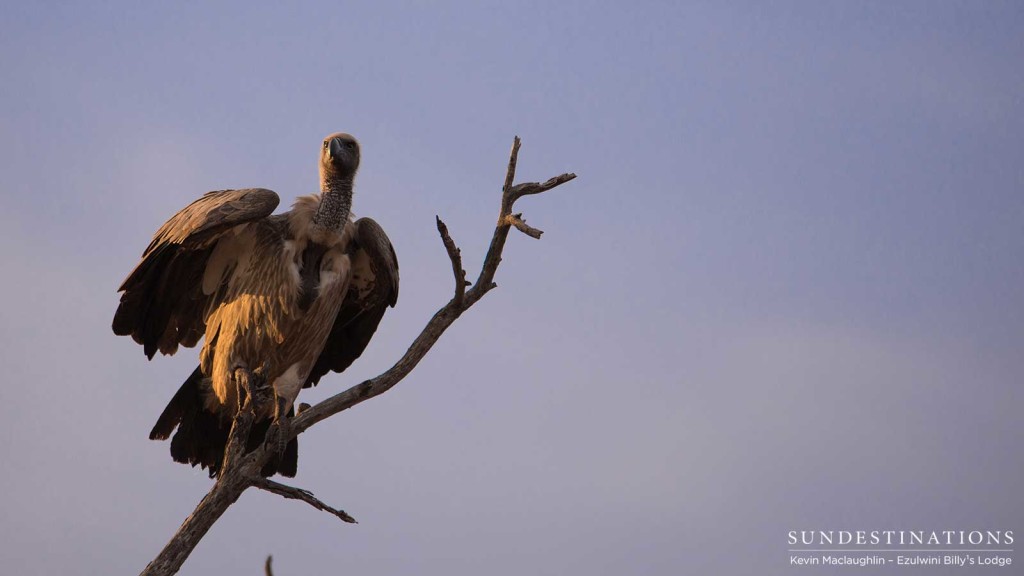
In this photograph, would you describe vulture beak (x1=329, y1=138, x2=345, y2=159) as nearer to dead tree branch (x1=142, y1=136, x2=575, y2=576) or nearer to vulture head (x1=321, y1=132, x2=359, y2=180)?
vulture head (x1=321, y1=132, x2=359, y2=180)

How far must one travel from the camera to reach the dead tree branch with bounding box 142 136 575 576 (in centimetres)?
564

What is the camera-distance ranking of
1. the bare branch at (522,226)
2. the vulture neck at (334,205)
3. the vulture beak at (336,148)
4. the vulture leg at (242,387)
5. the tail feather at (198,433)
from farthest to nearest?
the vulture beak at (336,148), the vulture neck at (334,205), the tail feather at (198,433), the vulture leg at (242,387), the bare branch at (522,226)

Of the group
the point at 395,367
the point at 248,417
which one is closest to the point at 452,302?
the point at 395,367

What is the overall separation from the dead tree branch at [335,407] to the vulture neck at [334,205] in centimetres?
157

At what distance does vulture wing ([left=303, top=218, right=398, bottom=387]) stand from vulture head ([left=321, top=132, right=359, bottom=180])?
0.33 m

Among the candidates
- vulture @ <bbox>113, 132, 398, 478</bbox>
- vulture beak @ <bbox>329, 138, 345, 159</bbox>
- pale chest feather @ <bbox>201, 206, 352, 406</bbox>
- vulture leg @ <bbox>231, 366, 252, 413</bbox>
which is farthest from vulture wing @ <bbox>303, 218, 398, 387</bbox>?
vulture leg @ <bbox>231, 366, 252, 413</bbox>

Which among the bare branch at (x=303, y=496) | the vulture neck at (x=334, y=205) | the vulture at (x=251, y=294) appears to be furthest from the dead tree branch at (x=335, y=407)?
the vulture neck at (x=334, y=205)

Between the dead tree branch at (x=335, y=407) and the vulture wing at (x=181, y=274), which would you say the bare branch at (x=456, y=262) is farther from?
the vulture wing at (x=181, y=274)

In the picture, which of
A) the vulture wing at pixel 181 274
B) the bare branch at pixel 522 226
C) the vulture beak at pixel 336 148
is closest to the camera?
the bare branch at pixel 522 226

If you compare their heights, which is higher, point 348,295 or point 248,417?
point 348,295

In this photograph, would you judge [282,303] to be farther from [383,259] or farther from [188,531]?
[188,531]

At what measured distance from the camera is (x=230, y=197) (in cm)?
710

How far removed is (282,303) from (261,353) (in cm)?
32

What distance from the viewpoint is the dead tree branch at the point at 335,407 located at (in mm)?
5641
